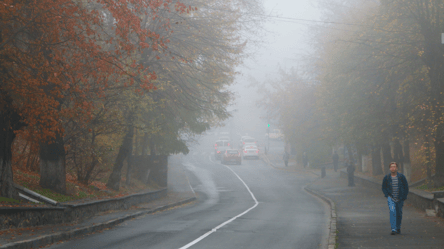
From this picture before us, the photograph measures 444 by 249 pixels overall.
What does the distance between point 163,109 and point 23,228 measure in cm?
1112

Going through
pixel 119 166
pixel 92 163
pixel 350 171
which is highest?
pixel 92 163

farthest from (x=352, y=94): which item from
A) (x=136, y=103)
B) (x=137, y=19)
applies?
(x=137, y=19)

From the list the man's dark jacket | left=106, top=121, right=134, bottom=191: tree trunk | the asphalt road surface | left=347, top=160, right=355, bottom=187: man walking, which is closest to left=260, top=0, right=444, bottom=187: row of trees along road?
left=347, top=160, right=355, bottom=187: man walking

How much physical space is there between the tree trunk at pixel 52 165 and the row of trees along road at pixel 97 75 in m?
0.03

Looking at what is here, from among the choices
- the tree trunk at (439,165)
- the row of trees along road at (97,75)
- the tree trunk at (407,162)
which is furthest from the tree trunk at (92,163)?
the tree trunk at (407,162)

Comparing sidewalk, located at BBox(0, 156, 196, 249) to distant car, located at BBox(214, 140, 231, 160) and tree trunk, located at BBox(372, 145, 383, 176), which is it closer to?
tree trunk, located at BBox(372, 145, 383, 176)

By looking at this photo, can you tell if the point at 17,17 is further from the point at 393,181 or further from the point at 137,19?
the point at 393,181

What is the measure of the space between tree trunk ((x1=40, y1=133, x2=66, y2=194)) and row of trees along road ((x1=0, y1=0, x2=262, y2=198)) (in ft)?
0.10

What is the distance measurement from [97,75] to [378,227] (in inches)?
342

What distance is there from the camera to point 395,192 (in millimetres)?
10609

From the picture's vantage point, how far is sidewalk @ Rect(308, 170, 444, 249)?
9730 mm

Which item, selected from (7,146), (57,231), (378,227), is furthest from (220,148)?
(57,231)

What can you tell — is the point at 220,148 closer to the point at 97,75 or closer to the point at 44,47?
the point at 97,75

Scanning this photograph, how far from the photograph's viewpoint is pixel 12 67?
1129 cm
